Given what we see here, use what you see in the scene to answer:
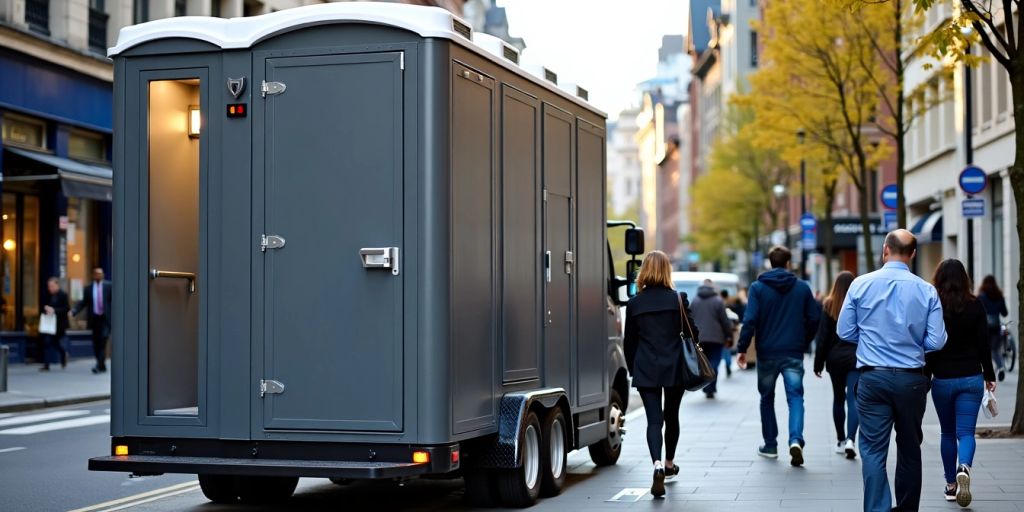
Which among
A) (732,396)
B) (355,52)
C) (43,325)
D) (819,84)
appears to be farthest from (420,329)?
(819,84)

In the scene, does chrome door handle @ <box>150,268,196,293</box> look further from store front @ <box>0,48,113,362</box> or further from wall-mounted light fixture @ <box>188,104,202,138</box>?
store front @ <box>0,48,113,362</box>

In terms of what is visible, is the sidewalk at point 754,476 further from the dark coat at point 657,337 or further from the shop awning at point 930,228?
the shop awning at point 930,228

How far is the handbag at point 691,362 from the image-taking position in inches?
452

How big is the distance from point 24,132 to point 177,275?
19.1 meters

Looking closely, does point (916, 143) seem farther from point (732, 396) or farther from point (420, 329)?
point (420, 329)

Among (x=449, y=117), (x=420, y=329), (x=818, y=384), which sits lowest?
(x=818, y=384)

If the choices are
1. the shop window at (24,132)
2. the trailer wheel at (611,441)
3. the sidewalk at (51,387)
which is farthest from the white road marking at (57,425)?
the shop window at (24,132)

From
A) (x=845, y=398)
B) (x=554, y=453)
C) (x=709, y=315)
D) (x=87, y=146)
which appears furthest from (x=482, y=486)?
(x=87, y=146)

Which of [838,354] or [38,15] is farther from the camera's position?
[38,15]

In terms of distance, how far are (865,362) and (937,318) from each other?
49cm

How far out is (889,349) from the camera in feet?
28.4

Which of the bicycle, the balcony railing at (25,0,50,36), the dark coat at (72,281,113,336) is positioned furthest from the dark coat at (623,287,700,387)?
the balcony railing at (25,0,50,36)

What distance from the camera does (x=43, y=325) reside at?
84.4 feet

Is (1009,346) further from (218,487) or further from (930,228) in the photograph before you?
(218,487)
